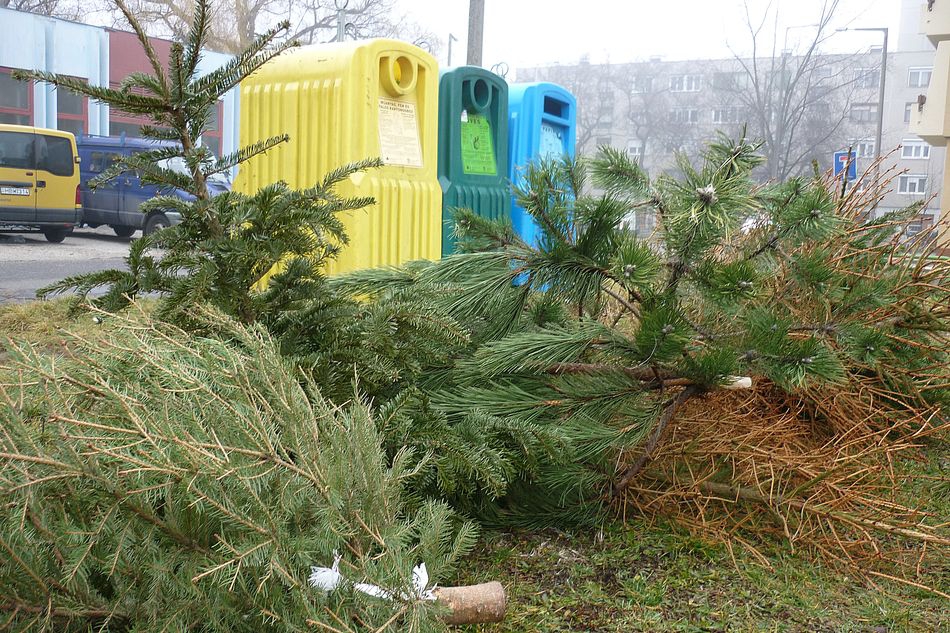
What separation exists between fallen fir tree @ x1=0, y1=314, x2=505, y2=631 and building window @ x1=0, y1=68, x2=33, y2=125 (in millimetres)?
23512

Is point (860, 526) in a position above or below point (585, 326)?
below

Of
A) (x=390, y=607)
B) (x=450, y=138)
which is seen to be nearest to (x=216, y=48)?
(x=450, y=138)

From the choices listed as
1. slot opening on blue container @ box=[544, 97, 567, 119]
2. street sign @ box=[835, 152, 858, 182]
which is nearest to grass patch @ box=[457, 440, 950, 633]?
street sign @ box=[835, 152, 858, 182]

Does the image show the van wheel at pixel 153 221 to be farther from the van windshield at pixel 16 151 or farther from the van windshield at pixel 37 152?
the van windshield at pixel 16 151

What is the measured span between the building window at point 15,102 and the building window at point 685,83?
3878 centimetres

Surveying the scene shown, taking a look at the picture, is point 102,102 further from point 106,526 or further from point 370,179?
point 370,179

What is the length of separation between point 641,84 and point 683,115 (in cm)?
341

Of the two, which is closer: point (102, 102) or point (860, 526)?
point (102, 102)

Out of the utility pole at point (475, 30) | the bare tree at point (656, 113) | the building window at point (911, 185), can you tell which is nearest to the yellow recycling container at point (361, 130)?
the utility pole at point (475, 30)

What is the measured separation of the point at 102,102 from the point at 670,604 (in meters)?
1.89

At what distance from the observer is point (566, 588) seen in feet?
7.32

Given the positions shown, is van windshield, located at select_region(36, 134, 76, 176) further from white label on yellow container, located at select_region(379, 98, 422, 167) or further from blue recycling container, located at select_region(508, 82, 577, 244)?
white label on yellow container, located at select_region(379, 98, 422, 167)

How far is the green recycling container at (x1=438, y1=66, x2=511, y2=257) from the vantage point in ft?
18.8

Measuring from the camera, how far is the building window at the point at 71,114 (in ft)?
75.7
